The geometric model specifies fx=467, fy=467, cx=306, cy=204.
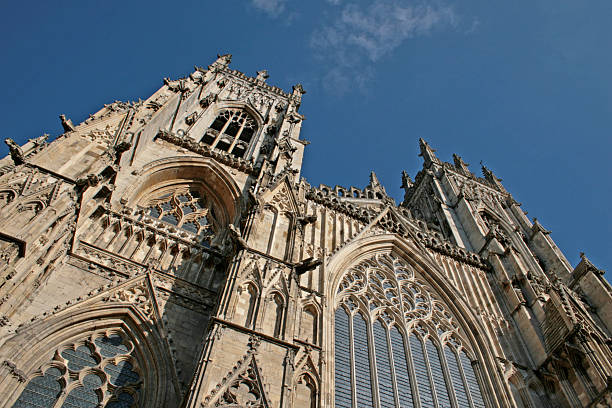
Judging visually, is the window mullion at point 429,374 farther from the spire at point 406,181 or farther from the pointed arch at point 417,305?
the spire at point 406,181

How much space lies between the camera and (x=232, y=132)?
1898 cm

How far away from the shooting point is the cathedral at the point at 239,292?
708cm

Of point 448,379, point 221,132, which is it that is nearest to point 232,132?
point 221,132

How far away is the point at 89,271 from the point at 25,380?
2354 mm

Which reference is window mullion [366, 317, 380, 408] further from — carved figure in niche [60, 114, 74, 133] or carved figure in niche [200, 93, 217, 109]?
carved figure in niche [200, 93, 217, 109]

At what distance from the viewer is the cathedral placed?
7.08 meters

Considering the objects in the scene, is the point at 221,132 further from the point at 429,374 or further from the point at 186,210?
the point at 429,374

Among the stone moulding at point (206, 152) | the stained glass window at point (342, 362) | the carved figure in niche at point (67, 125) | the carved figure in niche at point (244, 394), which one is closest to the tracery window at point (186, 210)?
the stone moulding at point (206, 152)

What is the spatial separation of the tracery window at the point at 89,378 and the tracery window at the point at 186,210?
4049 millimetres

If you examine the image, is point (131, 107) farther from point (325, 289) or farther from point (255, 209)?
point (325, 289)

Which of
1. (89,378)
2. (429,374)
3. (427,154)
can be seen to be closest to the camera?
(89,378)

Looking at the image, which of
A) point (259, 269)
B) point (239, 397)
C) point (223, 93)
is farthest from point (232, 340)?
point (223, 93)

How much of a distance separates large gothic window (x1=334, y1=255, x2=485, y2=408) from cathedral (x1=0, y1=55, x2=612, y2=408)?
45 millimetres

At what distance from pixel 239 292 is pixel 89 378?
267 centimetres
